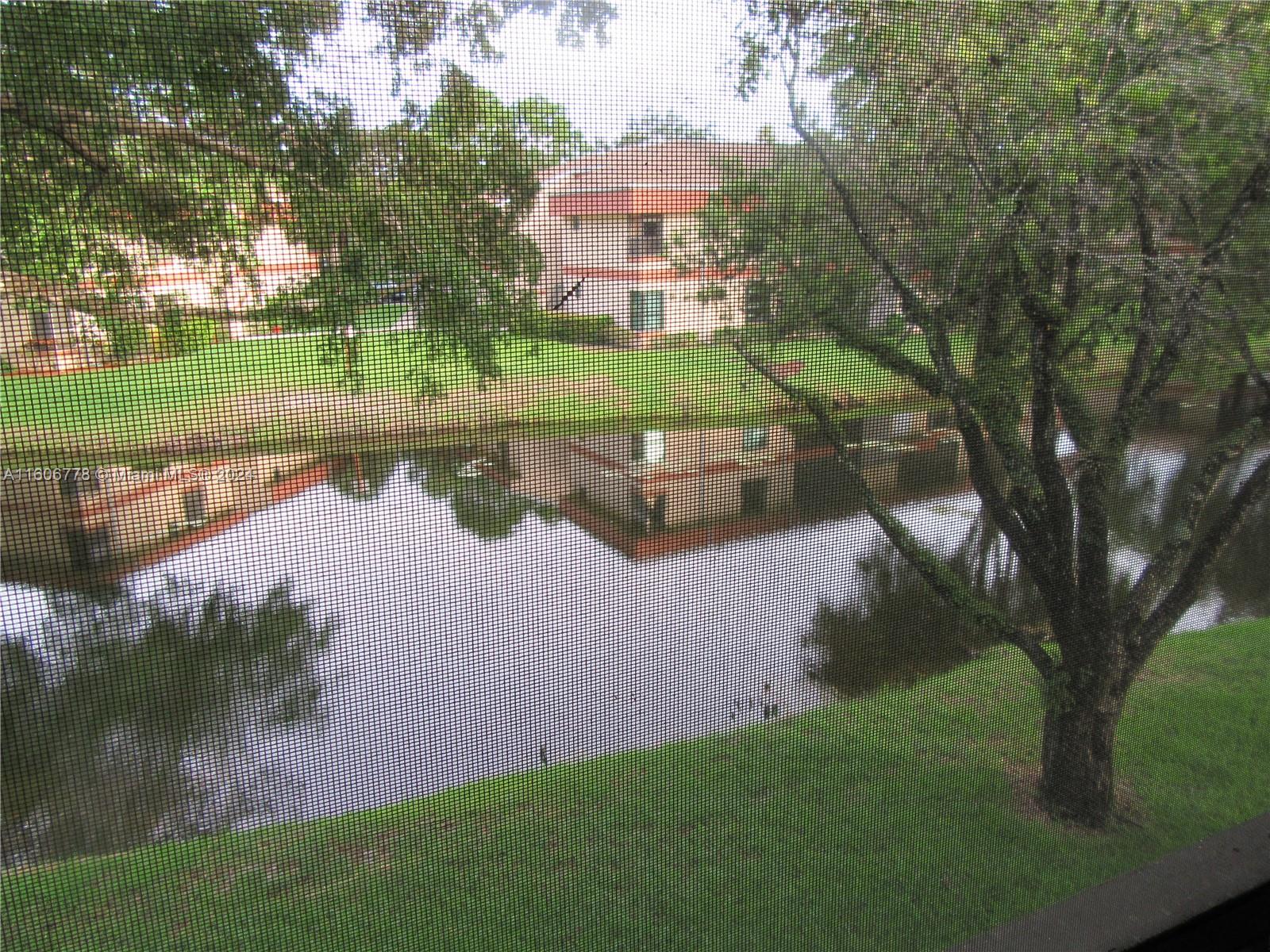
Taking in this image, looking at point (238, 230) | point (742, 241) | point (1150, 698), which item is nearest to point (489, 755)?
point (238, 230)

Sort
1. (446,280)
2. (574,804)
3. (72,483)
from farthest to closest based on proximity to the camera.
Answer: (574,804) < (446,280) < (72,483)

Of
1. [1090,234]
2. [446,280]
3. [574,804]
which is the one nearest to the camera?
[446,280]

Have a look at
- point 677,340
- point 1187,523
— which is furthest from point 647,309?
point 1187,523

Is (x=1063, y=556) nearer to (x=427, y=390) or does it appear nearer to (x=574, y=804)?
(x=574, y=804)

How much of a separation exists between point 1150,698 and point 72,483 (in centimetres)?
141

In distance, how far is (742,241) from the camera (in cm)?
103

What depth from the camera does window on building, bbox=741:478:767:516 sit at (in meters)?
1.02

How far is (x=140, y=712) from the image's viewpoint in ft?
2.43

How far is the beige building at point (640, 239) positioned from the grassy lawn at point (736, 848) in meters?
0.51

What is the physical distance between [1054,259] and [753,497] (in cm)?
61

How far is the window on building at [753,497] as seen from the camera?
3.35 feet

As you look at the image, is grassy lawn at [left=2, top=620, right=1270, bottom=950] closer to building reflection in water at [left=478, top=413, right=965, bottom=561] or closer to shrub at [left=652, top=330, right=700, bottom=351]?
building reflection in water at [left=478, top=413, right=965, bottom=561]

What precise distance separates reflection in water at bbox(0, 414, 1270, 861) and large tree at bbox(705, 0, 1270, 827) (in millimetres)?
129

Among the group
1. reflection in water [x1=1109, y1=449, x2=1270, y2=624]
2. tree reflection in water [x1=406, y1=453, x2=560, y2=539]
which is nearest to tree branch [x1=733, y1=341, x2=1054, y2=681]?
reflection in water [x1=1109, y1=449, x2=1270, y2=624]
